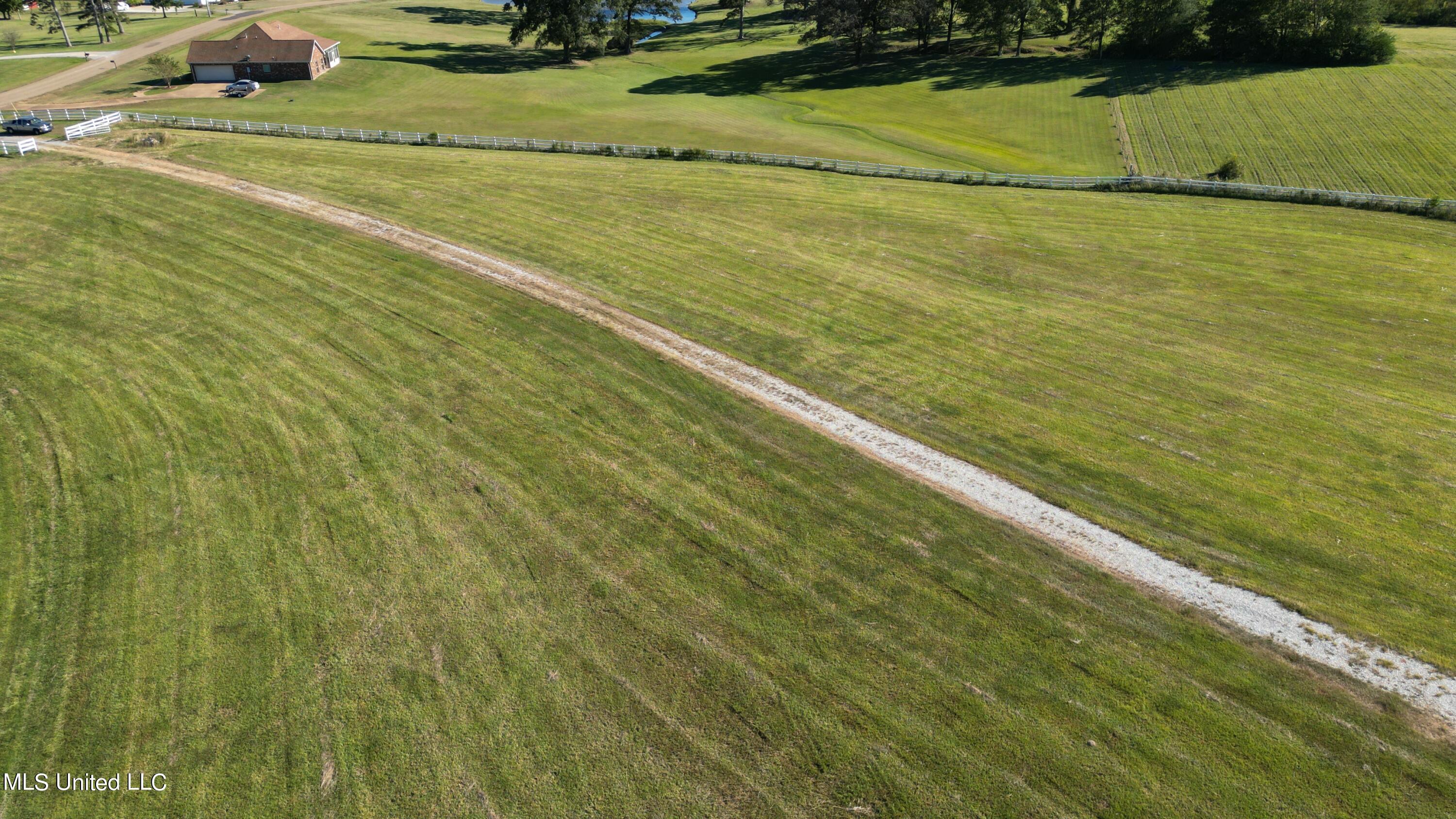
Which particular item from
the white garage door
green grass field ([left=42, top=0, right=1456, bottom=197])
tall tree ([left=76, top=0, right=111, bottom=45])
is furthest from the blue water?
tall tree ([left=76, top=0, right=111, bottom=45])

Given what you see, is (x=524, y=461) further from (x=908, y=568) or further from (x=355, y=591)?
(x=908, y=568)

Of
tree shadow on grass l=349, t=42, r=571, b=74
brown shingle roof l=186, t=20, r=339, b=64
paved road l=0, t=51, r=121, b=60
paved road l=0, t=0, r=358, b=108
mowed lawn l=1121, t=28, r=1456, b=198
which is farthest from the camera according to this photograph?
tree shadow on grass l=349, t=42, r=571, b=74

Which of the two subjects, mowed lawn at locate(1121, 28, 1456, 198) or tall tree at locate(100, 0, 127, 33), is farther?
tall tree at locate(100, 0, 127, 33)

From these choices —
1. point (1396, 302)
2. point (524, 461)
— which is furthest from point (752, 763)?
point (1396, 302)

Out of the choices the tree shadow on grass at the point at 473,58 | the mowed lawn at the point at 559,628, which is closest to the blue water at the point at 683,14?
the tree shadow on grass at the point at 473,58

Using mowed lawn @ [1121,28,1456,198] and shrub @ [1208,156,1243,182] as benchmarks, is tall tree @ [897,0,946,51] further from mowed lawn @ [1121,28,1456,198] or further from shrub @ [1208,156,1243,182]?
shrub @ [1208,156,1243,182]

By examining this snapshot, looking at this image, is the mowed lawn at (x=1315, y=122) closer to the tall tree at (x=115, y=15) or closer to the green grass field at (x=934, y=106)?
the green grass field at (x=934, y=106)
